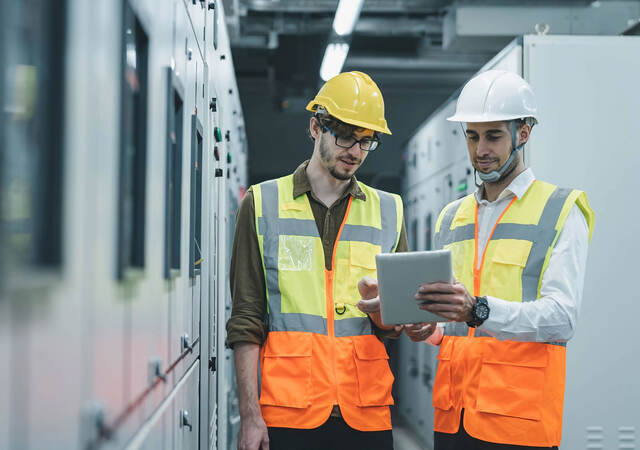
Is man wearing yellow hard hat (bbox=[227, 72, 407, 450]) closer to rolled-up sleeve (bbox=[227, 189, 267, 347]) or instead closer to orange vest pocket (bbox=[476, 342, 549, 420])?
rolled-up sleeve (bbox=[227, 189, 267, 347])

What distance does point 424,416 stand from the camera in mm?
5977

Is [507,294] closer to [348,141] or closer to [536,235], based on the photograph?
[536,235]

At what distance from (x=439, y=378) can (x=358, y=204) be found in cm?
79

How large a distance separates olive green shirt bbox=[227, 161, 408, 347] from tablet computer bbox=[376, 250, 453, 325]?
0.22m

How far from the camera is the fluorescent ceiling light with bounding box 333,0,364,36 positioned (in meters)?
5.46

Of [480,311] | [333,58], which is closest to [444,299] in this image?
[480,311]

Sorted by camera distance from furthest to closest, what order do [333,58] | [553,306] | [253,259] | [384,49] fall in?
[384,49] < [333,58] < [253,259] < [553,306]

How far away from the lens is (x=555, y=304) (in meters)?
2.29

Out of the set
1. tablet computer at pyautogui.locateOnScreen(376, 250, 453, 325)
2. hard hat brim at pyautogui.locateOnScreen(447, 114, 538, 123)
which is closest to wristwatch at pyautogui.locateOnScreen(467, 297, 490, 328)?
tablet computer at pyautogui.locateOnScreen(376, 250, 453, 325)

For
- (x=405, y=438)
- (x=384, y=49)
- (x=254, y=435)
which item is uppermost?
(x=384, y=49)

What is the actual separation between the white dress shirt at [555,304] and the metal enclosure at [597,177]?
1.20m

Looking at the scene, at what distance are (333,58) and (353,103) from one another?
15.6 feet

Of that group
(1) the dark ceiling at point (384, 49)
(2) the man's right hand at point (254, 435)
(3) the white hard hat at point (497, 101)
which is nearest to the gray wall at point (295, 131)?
(1) the dark ceiling at point (384, 49)

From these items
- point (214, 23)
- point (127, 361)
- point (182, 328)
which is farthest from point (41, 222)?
point (214, 23)
